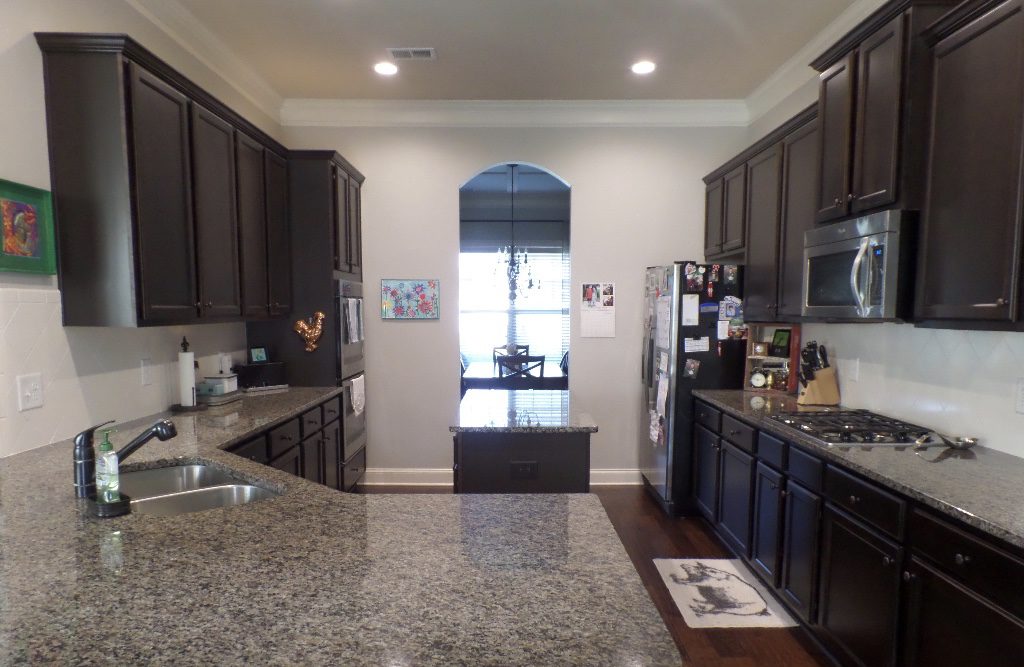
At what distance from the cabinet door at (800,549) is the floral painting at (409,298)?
273 cm

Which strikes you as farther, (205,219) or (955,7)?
(205,219)

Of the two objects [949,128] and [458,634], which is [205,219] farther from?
[949,128]

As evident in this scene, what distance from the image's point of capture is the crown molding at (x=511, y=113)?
382cm

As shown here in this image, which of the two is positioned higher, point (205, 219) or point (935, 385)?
point (205, 219)

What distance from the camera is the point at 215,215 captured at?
251cm

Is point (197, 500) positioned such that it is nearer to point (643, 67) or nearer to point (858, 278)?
point (858, 278)

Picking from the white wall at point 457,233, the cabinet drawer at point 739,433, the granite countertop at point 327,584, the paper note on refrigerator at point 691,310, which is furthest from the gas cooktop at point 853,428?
the white wall at point 457,233

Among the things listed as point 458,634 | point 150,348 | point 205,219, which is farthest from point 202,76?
point 458,634

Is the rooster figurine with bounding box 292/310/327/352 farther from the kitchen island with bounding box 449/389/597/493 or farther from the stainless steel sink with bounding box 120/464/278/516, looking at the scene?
the stainless steel sink with bounding box 120/464/278/516

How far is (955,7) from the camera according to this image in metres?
1.71

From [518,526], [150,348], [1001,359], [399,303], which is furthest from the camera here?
[399,303]

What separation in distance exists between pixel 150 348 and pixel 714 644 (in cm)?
297

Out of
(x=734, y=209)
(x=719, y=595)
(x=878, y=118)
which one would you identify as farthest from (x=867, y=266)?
(x=719, y=595)

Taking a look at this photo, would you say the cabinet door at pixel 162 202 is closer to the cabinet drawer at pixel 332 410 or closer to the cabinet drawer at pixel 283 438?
the cabinet drawer at pixel 283 438
